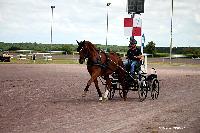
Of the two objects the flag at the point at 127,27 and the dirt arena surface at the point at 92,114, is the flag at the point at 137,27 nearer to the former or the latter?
the flag at the point at 127,27

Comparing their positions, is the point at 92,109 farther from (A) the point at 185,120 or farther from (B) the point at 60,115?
(A) the point at 185,120

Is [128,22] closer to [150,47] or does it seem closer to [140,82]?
[140,82]

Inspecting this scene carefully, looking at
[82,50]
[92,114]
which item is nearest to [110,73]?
[82,50]

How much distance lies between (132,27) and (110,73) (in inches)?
199

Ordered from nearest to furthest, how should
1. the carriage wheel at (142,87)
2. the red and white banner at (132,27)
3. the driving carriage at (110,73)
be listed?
the driving carriage at (110,73), the carriage wheel at (142,87), the red and white banner at (132,27)

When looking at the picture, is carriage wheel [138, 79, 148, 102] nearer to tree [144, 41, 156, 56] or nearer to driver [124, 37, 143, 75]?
driver [124, 37, 143, 75]

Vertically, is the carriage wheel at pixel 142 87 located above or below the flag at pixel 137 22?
below

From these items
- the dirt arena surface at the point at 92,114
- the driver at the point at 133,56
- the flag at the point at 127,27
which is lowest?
the dirt arena surface at the point at 92,114

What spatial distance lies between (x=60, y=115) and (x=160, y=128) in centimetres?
322

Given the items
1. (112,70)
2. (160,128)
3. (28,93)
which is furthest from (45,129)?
(28,93)

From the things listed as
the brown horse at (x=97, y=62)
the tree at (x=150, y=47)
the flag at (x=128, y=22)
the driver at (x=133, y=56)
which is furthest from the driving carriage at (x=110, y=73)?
the tree at (x=150, y=47)

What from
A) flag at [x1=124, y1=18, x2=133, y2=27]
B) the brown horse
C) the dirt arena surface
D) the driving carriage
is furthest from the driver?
flag at [x1=124, y1=18, x2=133, y2=27]

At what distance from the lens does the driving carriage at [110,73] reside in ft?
55.0

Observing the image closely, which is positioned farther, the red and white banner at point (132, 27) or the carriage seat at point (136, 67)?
the red and white banner at point (132, 27)
